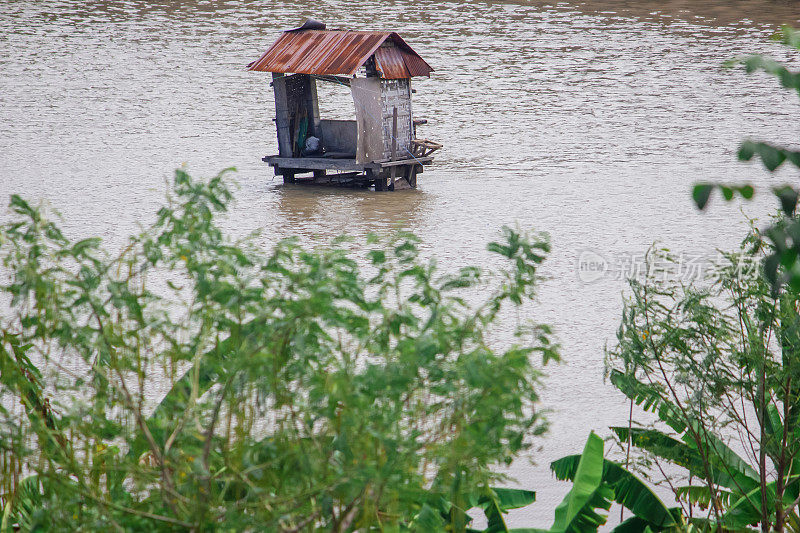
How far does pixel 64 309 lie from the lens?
280cm

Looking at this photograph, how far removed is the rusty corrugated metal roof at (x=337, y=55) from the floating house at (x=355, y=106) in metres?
0.01

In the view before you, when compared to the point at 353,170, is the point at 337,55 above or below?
above

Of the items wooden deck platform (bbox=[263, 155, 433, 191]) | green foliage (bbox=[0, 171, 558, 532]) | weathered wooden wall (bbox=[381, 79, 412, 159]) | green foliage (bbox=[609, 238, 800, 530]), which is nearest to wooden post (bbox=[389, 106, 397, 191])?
wooden deck platform (bbox=[263, 155, 433, 191])

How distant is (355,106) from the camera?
1217 cm

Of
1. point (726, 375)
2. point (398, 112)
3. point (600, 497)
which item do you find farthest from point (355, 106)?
point (600, 497)

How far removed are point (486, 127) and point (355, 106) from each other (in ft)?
15.2

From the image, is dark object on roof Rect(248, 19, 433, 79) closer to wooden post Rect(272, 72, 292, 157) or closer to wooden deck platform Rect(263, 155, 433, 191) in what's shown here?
wooden post Rect(272, 72, 292, 157)

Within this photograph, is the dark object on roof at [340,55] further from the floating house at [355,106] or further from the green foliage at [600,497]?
the green foliage at [600,497]

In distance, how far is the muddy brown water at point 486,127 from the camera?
9828 millimetres

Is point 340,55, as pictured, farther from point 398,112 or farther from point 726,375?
point 726,375

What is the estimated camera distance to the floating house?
1221 centimetres

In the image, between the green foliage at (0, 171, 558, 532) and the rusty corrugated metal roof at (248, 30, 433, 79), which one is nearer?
the green foliage at (0, 171, 558, 532)

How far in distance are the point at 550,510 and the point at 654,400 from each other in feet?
3.26

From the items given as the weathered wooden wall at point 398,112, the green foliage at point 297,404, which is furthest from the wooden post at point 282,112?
the green foliage at point 297,404
